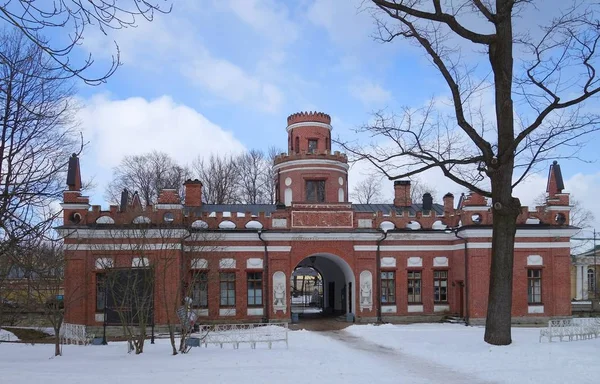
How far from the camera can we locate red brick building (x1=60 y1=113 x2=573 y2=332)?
77.6 feet

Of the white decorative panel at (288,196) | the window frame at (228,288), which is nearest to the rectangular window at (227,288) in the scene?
the window frame at (228,288)

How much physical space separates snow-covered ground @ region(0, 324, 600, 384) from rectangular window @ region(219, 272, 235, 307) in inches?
249

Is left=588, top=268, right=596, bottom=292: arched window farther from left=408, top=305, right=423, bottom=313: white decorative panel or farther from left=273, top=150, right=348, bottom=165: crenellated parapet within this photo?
left=273, top=150, right=348, bottom=165: crenellated parapet

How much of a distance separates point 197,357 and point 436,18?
431 inches

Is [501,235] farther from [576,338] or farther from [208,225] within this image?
[208,225]

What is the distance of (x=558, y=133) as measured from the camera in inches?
580

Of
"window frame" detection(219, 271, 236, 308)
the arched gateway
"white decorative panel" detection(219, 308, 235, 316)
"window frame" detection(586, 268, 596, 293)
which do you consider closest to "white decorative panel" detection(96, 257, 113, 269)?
"window frame" detection(219, 271, 236, 308)

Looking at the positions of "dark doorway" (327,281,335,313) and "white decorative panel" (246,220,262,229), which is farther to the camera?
"dark doorway" (327,281,335,313)

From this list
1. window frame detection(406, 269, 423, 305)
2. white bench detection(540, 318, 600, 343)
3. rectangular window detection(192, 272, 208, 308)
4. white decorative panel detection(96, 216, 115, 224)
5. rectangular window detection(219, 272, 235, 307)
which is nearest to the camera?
white bench detection(540, 318, 600, 343)

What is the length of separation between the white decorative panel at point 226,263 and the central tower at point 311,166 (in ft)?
15.1

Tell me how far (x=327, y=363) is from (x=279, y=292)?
11580 mm

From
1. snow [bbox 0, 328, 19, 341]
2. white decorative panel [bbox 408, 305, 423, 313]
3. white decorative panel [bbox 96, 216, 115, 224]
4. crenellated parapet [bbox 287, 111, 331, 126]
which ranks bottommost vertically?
snow [bbox 0, 328, 19, 341]

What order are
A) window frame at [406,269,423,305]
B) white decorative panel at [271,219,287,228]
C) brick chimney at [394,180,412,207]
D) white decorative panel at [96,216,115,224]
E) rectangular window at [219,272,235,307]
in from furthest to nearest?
brick chimney at [394,180,412,207] → window frame at [406,269,423,305] → white decorative panel at [271,219,287,228] → rectangular window at [219,272,235,307] → white decorative panel at [96,216,115,224]

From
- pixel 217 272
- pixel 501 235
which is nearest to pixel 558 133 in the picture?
pixel 501 235
